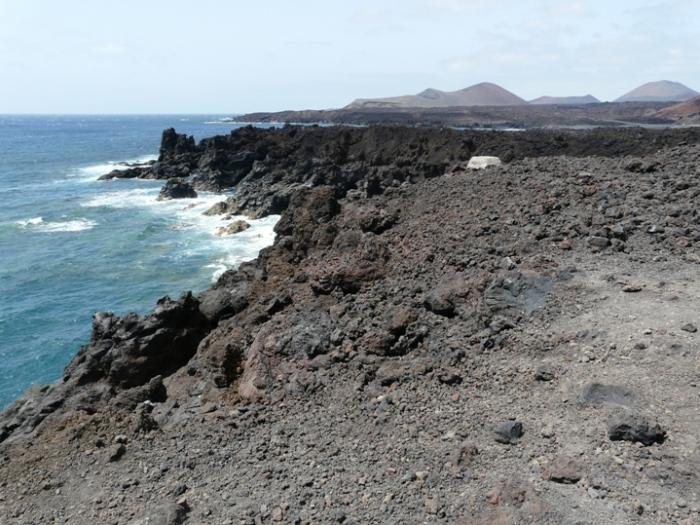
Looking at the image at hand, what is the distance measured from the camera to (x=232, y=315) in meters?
13.1

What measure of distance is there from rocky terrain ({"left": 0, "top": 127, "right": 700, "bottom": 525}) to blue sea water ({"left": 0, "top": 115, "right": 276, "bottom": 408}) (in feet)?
29.9

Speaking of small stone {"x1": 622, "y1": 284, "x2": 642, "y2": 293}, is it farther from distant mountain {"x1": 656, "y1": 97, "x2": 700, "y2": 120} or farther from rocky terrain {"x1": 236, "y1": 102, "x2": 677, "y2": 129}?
distant mountain {"x1": 656, "y1": 97, "x2": 700, "y2": 120}

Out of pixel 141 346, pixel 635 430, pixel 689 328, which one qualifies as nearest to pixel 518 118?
pixel 141 346

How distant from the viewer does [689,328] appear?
7328 mm

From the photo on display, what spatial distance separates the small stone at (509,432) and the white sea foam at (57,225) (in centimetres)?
3673

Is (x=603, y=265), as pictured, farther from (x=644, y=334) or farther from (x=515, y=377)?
(x=515, y=377)

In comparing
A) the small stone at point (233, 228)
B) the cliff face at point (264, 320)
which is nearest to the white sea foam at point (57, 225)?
the small stone at point (233, 228)

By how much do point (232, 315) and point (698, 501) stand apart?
33.0 ft

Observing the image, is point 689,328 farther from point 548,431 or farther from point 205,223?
point 205,223

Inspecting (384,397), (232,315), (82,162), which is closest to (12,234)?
(232,315)

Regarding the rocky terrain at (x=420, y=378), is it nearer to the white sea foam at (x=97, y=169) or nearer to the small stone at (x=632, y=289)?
the small stone at (x=632, y=289)

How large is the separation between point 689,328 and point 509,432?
9.70 feet

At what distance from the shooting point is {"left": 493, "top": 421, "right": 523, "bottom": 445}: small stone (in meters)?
6.50

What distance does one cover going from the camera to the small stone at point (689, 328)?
7.29 metres
